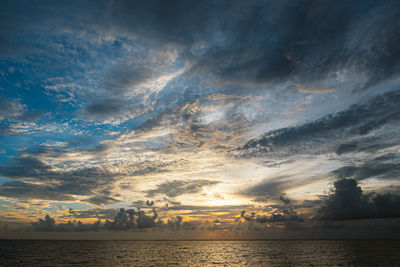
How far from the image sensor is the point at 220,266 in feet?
268

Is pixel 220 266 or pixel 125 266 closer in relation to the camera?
pixel 125 266

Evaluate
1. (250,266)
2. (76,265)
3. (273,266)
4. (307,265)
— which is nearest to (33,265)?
(76,265)

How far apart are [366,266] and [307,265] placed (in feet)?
68.9

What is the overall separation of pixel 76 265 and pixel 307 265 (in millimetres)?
81833

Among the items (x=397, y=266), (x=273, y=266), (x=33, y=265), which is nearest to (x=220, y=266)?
(x=273, y=266)

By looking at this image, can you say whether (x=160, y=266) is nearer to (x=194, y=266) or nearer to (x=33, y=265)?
(x=194, y=266)

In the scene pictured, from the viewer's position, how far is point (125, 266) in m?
76.1

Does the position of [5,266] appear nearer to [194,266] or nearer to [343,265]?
[194,266]

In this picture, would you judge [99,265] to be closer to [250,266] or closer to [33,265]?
[33,265]

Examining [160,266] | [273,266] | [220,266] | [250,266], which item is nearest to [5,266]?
[160,266]

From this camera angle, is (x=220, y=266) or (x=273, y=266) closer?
(x=273, y=266)

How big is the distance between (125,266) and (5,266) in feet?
140

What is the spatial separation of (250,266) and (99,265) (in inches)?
2111

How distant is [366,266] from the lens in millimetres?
78375
